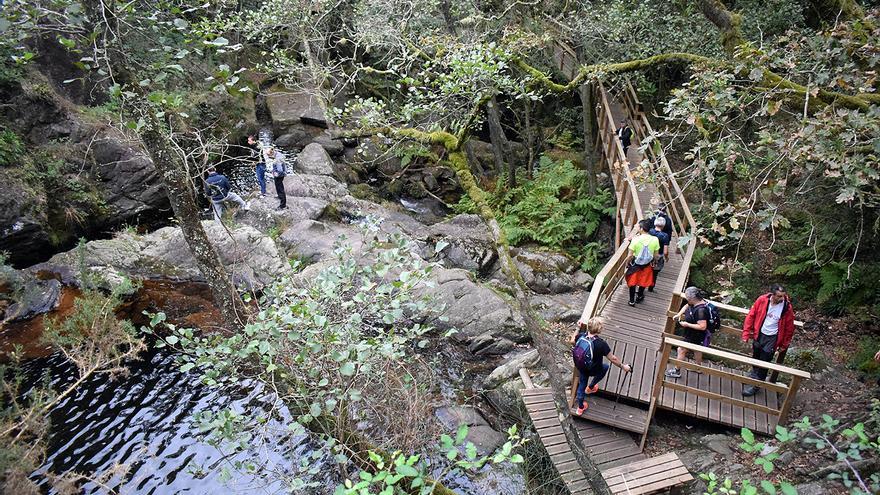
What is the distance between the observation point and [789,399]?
731 centimetres

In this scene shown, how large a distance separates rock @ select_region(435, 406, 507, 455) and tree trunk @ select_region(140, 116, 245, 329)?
13.0 ft

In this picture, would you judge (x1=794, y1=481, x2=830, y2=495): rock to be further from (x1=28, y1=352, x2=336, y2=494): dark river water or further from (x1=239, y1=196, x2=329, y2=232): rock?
(x1=239, y1=196, x2=329, y2=232): rock

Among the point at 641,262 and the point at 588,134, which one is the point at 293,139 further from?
the point at 641,262

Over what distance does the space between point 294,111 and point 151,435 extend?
52.3 feet

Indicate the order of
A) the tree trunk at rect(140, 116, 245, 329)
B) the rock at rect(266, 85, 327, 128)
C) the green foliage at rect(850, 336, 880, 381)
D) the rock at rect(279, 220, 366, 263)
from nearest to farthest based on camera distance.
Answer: the tree trunk at rect(140, 116, 245, 329) → the green foliage at rect(850, 336, 880, 381) → the rock at rect(279, 220, 366, 263) → the rock at rect(266, 85, 327, 128)

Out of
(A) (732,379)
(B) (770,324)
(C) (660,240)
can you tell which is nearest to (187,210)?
(A) (732,379)

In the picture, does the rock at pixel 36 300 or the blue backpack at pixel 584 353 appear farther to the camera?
the rock at pixel 36 300

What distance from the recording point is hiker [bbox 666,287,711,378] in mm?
8156

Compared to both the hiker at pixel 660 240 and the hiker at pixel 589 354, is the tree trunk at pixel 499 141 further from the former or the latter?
the hiker at pixel 589 354

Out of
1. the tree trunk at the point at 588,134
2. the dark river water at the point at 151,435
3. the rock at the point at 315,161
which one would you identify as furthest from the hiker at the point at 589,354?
the rock at the point at 315,161

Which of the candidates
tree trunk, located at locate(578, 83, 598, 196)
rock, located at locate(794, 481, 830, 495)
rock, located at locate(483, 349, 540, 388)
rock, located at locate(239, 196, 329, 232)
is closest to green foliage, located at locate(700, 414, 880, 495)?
rock, located at locate(794, 481, 830, 495)

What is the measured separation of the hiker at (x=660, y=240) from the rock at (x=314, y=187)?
9.64m

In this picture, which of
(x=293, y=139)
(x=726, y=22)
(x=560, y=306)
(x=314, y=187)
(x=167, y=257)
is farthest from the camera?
(x=293, y=139)

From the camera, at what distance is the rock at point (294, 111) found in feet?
70.0
